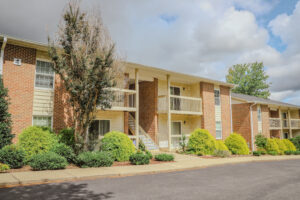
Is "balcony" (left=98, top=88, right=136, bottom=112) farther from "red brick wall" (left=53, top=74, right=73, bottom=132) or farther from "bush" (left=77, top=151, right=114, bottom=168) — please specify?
"bush" (left=77, top=151, right=114, bottom=168)

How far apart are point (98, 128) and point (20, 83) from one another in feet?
18.4

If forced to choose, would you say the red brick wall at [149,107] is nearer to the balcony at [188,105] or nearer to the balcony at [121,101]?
the balcony at [188,105]

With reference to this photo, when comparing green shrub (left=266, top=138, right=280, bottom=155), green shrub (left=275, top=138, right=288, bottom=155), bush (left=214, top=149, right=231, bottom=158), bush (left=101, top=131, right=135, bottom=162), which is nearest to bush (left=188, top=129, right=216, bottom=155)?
bush (left=214, top=149, right=231, bottom=158)

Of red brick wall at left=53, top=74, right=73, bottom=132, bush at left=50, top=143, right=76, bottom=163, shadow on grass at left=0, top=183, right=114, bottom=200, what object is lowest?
shadow on grass at left=0, top=183, right=114, bottom=200

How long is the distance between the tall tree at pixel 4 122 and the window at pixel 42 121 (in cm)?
172

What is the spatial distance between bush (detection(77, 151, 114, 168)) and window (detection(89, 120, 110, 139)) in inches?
184

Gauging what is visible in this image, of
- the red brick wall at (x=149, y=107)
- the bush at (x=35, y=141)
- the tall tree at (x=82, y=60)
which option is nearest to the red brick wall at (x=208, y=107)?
the red brick wall at (x=149, y=107)

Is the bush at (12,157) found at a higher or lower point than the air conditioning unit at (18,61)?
lower

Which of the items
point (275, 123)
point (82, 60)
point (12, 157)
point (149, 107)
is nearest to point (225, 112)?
point (149, 107)

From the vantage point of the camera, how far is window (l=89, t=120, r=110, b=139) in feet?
50.1

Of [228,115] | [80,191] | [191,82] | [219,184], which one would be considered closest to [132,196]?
[80,191]

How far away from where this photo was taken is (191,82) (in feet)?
69.5

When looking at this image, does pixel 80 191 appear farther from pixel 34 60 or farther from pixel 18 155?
pixel 34 60

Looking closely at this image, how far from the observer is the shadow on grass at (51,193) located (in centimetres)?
572
